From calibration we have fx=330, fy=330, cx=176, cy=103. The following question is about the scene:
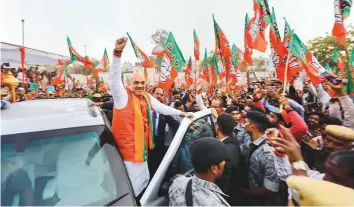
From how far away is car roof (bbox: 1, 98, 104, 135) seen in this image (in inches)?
90.4

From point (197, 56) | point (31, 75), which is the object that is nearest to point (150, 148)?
point (197, 56)

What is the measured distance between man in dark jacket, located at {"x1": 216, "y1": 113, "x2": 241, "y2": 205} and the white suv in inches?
27.5

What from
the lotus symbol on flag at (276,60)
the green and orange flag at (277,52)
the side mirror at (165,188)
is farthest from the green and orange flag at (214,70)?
the side mirror at (165,188)

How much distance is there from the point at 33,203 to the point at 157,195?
0.88m

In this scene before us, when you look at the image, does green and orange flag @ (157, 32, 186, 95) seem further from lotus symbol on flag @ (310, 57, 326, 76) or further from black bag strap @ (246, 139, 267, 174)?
black bag strap @ (246, 139, 267, 174)

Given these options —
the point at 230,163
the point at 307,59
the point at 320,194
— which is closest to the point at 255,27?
the point at 307,59

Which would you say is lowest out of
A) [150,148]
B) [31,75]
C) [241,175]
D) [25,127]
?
[241,175]

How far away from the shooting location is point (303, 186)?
55.4 inches

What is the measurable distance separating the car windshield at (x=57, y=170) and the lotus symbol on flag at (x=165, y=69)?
638cm

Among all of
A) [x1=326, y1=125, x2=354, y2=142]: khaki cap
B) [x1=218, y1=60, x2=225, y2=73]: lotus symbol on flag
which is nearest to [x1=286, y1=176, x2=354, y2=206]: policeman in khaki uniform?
[x1=326, y1=125, x2=354, y2=142]: khaki cap

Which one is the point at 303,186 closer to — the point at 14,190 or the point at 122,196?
the point at 122,196

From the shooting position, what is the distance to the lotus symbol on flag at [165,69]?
875 cm

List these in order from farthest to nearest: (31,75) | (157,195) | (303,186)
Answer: (31,75), (157,195), (303,186)

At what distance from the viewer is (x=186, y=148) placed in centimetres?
→ 313
